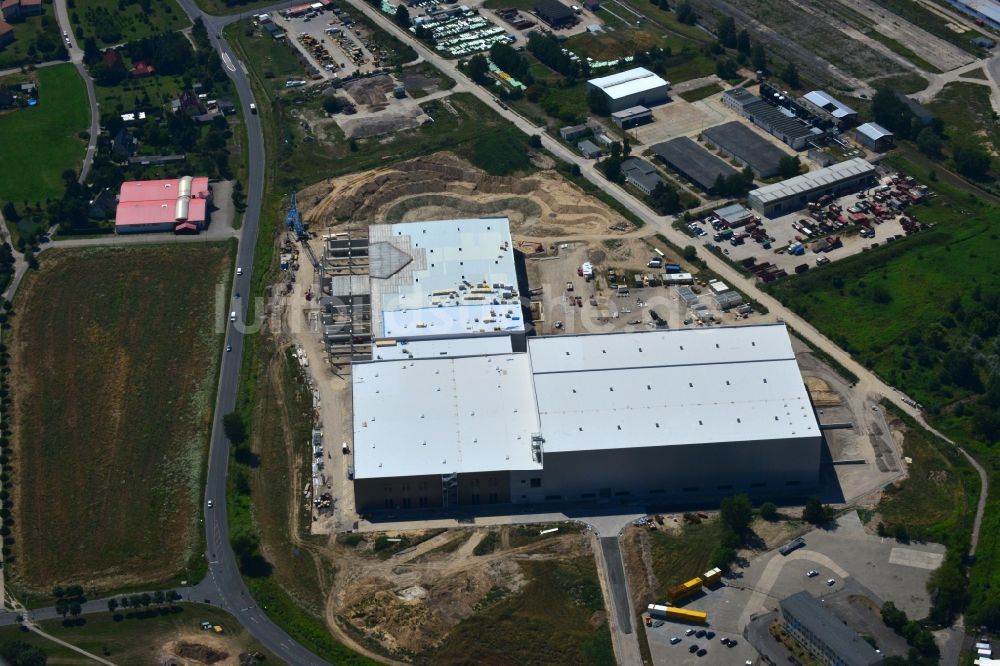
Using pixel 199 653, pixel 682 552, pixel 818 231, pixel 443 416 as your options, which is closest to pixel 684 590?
pixel 682 552

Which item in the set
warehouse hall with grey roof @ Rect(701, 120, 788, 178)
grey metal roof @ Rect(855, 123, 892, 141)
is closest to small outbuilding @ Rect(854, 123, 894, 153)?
grey metal roof @ Rect(855, 123, 892, 141)

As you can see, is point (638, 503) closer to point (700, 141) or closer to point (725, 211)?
point (725, 211)

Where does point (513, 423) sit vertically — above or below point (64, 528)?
above

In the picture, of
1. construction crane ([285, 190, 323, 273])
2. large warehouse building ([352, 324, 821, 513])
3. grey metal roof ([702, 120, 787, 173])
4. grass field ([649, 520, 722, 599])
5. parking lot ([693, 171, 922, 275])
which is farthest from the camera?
grey metal roof ([702, 120, 787, 173])

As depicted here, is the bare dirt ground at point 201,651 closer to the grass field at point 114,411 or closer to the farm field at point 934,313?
the grass field at point 114,411

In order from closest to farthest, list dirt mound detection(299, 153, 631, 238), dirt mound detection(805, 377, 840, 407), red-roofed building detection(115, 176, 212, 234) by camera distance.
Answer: dirt mound detection(805, 377, 840, 407), dirt mound detection(299, 153, 631, 238), red-roofed building detection(115, 176, 212, 234)

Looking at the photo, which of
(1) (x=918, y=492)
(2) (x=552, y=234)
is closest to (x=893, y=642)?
(1) (x=918, y=492)

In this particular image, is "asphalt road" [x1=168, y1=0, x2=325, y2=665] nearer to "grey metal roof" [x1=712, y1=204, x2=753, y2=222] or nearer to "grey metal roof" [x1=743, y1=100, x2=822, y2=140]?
"grey metal roof" [x1=712, y1=204, x2=753, y2=222]
